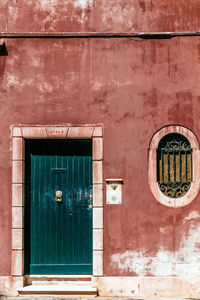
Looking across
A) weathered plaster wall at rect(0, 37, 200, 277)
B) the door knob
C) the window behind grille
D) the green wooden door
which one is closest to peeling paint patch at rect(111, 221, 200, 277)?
weathered plaster wall at rect(0, 37, 200, 277)

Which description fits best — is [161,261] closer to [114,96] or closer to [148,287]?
[148,287]

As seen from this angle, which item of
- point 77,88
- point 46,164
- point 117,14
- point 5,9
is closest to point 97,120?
point 77,88

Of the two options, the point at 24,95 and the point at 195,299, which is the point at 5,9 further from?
the point at 195,299

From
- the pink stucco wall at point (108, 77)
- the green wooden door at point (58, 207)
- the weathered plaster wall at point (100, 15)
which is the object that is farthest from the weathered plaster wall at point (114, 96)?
the green wooden door at point (58, 207)

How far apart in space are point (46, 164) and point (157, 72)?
2.60 metres

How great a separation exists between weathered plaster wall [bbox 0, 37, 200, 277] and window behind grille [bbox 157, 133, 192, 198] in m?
0.27

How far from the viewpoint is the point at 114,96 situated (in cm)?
912

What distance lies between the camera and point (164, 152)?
9.16 m

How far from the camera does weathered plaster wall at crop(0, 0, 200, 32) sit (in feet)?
30.0

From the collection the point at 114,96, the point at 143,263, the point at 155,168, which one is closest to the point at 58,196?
the point at 155,168

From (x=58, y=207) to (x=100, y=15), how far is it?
3538 millimetres

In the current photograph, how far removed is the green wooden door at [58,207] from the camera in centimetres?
922

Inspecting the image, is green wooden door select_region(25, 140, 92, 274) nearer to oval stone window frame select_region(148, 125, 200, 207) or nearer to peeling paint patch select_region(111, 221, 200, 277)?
peeling paint patch select_region(111, 221, 200, 277)

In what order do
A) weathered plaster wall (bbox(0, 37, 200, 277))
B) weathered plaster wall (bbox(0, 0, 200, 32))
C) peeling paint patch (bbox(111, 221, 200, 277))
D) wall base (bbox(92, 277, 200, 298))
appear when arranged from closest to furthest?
wall base (bbox(92, 277, 200, 298)) → peeling paint patch (bbox(111, 221, 200, 277)) → weathered plaster wall (bbox(0, 37, 200, 277)) → weathered plaster wall (bbox(0, 0, 200, 32))
